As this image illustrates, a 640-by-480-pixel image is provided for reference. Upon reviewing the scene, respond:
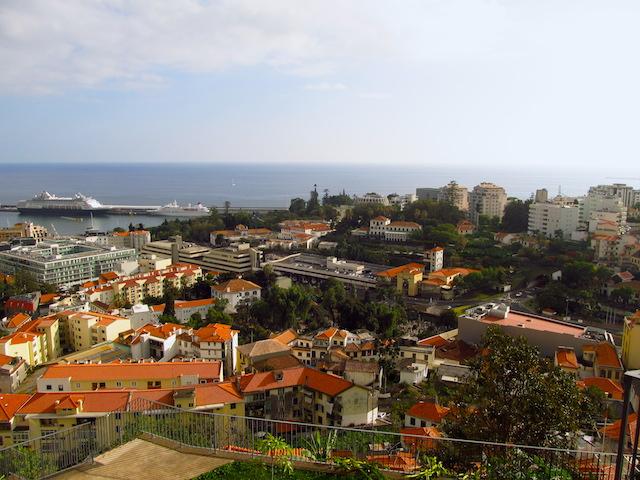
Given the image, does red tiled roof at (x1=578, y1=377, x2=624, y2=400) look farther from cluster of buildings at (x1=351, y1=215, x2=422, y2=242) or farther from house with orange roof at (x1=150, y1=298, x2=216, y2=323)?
cluster of buildings at (x1=351, y1=215, x2=422, y2=242)

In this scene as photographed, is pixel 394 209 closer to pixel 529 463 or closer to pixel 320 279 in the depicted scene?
pixel 320 279

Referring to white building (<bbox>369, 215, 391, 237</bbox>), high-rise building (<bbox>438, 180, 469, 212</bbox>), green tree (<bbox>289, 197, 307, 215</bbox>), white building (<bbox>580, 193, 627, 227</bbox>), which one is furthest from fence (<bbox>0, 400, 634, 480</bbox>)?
green tree (<bbox>289, 197, 307, 215</bbox>)

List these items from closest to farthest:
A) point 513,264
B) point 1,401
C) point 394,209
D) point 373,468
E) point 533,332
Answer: point 373,468, point 1,401, point 533,332, point 513,264, point 394,209

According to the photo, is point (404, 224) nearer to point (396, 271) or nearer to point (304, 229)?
point (304, 229)

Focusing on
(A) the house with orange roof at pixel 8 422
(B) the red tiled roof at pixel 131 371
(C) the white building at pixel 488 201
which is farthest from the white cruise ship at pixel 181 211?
(A) the house with orange roof at pixel 8 422

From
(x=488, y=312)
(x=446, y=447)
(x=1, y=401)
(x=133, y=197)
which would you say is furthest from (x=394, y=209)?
(x=133, y=197)

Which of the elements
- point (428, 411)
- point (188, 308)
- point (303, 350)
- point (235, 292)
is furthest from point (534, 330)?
point (188, 308)
